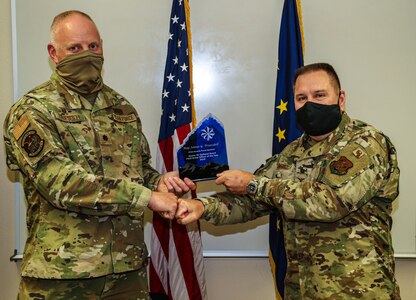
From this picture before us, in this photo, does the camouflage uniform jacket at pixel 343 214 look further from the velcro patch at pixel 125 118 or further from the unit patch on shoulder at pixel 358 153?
the velcro patch at pixel 125 118

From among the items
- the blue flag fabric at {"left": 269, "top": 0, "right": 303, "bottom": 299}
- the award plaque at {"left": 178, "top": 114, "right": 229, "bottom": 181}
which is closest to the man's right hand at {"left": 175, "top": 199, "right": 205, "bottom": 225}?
the award plaque at {"left": 178, "top": 114, "right": 229, "bottom": 181}

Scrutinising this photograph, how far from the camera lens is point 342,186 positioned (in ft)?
5.74

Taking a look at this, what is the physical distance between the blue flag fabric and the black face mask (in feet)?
2.50

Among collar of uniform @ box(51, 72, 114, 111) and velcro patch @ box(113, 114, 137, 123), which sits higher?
collar of uniform @ box(51, 72, 114, 111)

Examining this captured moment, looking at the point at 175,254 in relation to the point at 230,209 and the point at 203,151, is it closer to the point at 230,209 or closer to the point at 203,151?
the point at 230,209

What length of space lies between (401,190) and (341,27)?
3.92 feet

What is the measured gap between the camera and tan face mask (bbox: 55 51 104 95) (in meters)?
1.83

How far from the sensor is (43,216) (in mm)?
1733

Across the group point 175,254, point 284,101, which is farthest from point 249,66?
point 175,254

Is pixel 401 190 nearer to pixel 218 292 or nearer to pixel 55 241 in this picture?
pixel 218 292

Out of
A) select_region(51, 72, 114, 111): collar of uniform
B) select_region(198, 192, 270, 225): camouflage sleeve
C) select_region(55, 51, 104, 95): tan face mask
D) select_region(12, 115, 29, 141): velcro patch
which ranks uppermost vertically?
select_region(55, 51, 104, 95): tan face mask

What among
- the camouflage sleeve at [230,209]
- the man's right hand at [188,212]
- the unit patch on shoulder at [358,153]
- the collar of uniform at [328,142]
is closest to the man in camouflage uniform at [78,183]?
the man's right hand at [188,212]

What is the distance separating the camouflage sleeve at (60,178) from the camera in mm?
1635

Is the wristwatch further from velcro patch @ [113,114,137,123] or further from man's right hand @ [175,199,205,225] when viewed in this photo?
velcro patch @ [113,114,137,123]
